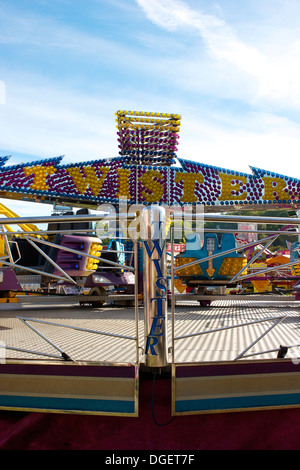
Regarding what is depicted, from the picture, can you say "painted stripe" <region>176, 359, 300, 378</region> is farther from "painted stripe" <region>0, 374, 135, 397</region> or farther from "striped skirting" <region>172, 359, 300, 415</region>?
"painted stripe" <region>0, 374, 135, 397</region>

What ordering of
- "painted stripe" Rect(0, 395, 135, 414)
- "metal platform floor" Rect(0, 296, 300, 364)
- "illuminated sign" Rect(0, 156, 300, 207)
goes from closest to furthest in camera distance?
"painted stripe" Rect(0, 395, 135, 414)
"metal platform floor" Rect(0, 296, 300, 364)
"illuminated sign" Rect(0, 156, 300, 207)

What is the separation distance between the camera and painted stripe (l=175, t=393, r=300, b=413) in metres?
1.95

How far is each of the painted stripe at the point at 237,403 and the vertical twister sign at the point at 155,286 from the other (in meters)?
0.21

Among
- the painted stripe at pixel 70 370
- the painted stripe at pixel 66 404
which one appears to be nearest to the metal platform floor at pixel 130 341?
the painted stripe at pixel 70 370

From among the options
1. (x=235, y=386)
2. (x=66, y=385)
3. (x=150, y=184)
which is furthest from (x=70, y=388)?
(x=150, y=184)

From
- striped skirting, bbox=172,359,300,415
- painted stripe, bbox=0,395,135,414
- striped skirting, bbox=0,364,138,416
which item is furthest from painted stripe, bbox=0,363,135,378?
striped skirting, bbox=172,359,300,415

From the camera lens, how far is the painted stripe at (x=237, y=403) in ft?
6.39

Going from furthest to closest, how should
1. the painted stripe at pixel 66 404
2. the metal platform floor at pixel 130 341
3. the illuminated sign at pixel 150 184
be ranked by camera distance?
the illuminated sign at pixel 150 184
the metal platform floor at pixel 130 341
the painted stripe at pixel 66 404

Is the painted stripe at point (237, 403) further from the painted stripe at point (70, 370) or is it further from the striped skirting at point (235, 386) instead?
the painted stripe at point (70, 370)

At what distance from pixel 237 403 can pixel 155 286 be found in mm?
674

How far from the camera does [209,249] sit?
545 cm

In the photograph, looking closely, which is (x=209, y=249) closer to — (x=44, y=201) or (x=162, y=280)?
(x=162, y=280)

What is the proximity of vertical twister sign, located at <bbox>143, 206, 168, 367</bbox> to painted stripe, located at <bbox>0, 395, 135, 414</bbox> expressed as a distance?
0.74ft

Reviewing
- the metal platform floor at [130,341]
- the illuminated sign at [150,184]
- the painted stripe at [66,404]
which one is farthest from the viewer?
the illuminated sign at [150,184]
